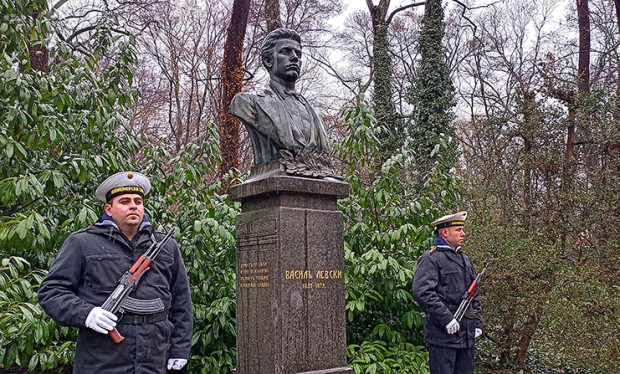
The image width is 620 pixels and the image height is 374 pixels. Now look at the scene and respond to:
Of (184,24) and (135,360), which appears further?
(184,24)

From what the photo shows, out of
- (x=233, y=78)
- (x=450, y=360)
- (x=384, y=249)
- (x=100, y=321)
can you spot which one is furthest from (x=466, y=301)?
(x=233, y=78)

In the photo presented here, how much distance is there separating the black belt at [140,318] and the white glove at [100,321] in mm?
174

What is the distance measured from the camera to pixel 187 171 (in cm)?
691

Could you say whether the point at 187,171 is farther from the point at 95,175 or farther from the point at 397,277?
the point at 397,277

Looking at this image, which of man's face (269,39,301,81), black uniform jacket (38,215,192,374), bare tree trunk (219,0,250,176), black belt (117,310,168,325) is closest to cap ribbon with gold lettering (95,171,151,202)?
black uniform jacket (38,215,192,374)

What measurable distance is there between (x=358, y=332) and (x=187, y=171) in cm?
310

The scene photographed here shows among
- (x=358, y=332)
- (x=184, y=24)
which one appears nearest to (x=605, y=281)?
(x=358, y=332)

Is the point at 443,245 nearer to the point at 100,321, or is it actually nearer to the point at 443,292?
the point at 443,292

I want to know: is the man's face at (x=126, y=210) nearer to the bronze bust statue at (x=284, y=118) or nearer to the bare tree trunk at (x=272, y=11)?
the bronze bust statue at (x=284, y=118)

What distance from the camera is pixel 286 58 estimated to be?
548cm

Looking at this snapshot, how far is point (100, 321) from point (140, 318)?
30 cm

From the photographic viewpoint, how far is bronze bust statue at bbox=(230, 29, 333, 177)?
5.20 meters

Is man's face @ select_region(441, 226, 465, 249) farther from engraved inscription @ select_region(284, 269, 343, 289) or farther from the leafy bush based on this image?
the leafy bush

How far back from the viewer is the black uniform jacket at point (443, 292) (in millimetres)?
5391
